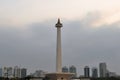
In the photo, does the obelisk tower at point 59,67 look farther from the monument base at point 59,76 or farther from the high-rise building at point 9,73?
the high-rise building at point 9,73

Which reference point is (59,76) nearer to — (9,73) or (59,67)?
(59,67)

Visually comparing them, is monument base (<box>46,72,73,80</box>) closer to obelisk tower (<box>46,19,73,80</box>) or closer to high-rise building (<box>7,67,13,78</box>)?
obelisk tower (<box>46,19,73,80</box>)

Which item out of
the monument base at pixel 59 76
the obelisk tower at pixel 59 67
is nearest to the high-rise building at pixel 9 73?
the monument base at pixel 59 76

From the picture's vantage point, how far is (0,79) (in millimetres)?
78875

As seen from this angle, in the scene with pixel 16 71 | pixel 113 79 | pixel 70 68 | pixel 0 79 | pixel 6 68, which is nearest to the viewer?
pixel 0 79

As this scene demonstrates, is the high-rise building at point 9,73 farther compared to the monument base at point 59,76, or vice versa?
the high-rise building at point 9,73

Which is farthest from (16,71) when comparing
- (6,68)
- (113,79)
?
(113,79)

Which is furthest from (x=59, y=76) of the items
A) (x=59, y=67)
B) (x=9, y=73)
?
(x=9, y=73)

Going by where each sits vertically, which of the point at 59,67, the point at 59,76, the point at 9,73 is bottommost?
the point at 59,76

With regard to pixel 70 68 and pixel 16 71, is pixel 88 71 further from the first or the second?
pixel 16 71

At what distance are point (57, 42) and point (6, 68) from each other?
55291 mm

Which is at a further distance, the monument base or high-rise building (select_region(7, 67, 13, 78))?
high-rise building (select_region(7, 67, 13, 78))

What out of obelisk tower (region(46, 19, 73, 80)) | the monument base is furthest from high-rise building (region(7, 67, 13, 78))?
obelisk tower (region(46, 19, 73, 80))

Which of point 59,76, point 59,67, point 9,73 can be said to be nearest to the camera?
point 59,76
